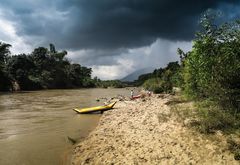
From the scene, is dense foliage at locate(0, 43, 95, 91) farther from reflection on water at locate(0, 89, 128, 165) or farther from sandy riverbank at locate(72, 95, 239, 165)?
sandy riverbank at locate(72, 95, 239, 165)

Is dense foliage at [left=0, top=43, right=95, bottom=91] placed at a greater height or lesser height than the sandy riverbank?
greater

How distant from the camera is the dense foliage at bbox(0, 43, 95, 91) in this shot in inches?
2842

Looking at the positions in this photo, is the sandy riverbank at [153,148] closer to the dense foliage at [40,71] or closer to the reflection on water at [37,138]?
the reflection on water at [37,138]

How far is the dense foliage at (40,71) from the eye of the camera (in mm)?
72188

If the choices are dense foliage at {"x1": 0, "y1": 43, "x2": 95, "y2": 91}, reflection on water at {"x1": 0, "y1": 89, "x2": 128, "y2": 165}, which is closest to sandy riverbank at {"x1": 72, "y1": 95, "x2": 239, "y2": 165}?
reflection on water at {"x1": 0, "y1": 89, "x2": 128, "y2": 165}

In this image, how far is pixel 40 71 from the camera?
294ft

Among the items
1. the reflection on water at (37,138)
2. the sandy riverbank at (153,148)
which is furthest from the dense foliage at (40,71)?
the sandy riverbank at (153,148)

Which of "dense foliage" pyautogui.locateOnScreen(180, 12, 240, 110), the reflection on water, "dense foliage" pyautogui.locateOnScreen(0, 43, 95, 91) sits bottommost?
the reflection on water

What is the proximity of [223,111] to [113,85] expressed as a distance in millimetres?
101246

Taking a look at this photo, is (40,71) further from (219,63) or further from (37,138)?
(219,63)

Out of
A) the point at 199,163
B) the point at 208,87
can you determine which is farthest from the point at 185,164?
the point at 208,87

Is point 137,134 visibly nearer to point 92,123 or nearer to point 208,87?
point 208,87

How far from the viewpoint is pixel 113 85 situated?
363 feet

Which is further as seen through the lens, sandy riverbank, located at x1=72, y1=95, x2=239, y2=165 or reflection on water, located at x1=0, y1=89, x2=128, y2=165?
reflection on water, located at x1=0, y1=89, x2=128, y2=165
